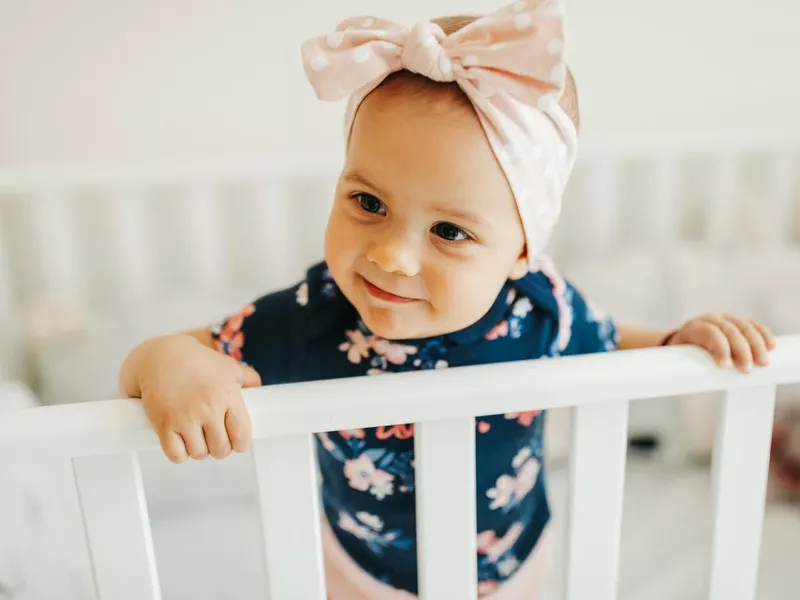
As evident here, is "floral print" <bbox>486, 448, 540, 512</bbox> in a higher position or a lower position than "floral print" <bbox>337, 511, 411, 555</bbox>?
higher

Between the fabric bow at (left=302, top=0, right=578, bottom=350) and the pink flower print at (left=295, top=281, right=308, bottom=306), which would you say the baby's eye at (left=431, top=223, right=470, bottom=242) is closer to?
the fabric bow at (left=302, top=0, right=578, bottom=350)

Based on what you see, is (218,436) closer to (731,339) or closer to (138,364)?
(138,364)

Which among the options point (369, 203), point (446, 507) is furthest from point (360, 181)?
point (446, 507)

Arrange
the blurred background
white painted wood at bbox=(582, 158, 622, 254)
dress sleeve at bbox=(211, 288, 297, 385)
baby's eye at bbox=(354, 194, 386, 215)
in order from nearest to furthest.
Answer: baby's eye at bbox=(354, 194, 386, 215)
dress sleeve at bbox=(211, 288, 297, 385)
the blurred background
white painted wood at bbox=(582, 158, 622, 254)

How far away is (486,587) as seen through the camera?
0.82m

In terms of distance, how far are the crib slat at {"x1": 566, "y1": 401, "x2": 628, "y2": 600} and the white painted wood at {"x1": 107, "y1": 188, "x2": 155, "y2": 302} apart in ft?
2.70

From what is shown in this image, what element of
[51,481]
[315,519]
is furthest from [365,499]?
[51,481]

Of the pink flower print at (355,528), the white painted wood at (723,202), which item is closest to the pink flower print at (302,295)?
the pink flower print at (355,528)

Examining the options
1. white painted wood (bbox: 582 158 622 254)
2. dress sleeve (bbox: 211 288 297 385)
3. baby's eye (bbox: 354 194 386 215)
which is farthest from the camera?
white painted wood (bbox: 582 158 622 254)

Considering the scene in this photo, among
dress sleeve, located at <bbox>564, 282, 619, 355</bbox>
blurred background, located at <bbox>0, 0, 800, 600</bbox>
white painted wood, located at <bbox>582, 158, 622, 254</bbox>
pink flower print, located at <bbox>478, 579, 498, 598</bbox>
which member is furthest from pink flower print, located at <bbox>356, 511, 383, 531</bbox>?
white painted wood, located at <bbox>582, 158, 622, 254</bbox>

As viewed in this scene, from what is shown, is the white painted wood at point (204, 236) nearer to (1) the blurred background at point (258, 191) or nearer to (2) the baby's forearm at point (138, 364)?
(1) the blurred background at point (258, 191)

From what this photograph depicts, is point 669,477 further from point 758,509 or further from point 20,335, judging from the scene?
point 20,335

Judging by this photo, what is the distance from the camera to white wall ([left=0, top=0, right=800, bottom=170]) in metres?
1.21

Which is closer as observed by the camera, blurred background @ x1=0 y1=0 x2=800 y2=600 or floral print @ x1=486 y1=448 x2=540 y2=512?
floral print @ x1=486 y1=448 x2=540 y2=512
